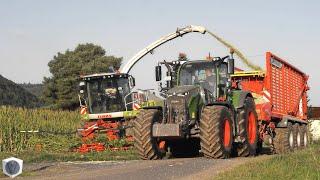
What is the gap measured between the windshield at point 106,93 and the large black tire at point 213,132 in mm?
11747

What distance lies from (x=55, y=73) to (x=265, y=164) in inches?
2136

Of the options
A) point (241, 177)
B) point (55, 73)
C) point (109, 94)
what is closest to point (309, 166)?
point (241, 177)

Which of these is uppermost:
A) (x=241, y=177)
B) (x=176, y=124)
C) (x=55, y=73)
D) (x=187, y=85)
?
(x=55, y=73)

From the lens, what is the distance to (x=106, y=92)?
88.0 feet

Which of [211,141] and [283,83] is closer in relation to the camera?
[211,141]

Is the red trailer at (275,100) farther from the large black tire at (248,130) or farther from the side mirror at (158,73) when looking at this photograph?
the side mirror at (158,73)

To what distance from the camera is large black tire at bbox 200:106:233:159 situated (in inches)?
581

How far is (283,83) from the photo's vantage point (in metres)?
21.9

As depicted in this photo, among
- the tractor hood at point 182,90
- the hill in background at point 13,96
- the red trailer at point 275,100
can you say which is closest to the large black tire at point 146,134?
the tractor hood at point 182,90

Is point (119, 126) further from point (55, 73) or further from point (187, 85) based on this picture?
point (55, 73)

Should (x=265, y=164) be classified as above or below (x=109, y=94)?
below

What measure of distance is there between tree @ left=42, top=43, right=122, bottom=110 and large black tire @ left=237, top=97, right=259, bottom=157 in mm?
42603

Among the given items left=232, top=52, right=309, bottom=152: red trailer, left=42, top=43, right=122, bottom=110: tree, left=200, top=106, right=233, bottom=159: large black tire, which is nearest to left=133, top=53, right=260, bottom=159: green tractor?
left=200, top=106, right=233, bottom=159: large black tire

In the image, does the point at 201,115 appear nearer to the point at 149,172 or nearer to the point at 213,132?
the point at 213,132
